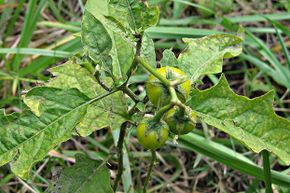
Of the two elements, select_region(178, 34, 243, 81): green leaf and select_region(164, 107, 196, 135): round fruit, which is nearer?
select_region(164, 107, 196, 135): round fruit

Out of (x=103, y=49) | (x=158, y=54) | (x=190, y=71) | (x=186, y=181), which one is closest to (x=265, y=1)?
(x=158, y=54)

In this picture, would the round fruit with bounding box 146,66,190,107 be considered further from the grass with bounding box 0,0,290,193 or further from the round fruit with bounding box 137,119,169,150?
the grass with bounding box 0,0,290,193

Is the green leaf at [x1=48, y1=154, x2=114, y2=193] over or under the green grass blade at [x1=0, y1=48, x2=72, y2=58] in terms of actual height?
under

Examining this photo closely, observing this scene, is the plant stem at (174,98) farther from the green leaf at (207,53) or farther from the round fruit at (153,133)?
the green leaf at (207,53)

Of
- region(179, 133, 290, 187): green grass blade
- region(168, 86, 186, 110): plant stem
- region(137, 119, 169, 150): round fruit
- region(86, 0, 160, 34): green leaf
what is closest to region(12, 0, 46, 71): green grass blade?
region(179, 133, 290, 187): green grass blade

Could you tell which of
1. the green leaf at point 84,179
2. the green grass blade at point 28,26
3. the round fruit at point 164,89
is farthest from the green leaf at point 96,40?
the green grass blade at point 28,26

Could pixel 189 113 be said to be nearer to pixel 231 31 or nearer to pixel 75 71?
pixel 75 71
